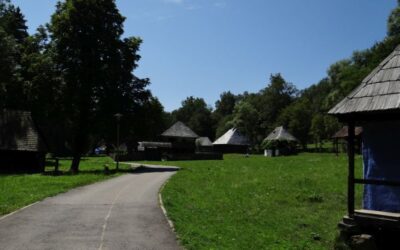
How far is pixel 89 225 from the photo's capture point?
14367mm

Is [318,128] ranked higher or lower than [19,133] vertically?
higher

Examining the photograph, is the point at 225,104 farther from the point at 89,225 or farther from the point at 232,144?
the point at 89,225

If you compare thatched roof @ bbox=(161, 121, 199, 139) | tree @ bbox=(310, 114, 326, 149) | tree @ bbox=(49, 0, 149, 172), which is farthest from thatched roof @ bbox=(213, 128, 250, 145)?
tree @ bbox=(49, 0, 149, 172)

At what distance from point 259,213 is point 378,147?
5.83 m

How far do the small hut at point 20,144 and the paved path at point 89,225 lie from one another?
23.5 meters

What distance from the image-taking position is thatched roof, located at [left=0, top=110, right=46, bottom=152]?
141ft

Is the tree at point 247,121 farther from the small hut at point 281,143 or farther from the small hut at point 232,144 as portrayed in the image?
the small hut at point 281,143

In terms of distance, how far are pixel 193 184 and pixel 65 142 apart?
68286 mm

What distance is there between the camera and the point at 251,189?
23.7 meters

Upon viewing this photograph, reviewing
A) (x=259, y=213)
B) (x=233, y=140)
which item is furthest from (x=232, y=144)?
(x=259, y=213)

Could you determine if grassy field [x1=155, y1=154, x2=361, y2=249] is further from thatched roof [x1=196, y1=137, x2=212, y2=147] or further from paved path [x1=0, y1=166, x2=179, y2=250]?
thatched roof [x1=196, y1=137, x2=212, y2=147]

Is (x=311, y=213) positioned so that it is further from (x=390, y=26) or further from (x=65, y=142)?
(x=65, y=142)

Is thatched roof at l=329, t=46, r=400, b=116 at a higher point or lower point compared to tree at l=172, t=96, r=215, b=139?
lower

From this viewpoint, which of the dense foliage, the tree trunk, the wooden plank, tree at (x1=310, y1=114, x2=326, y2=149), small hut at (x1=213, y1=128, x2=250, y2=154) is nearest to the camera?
the wooden plank
